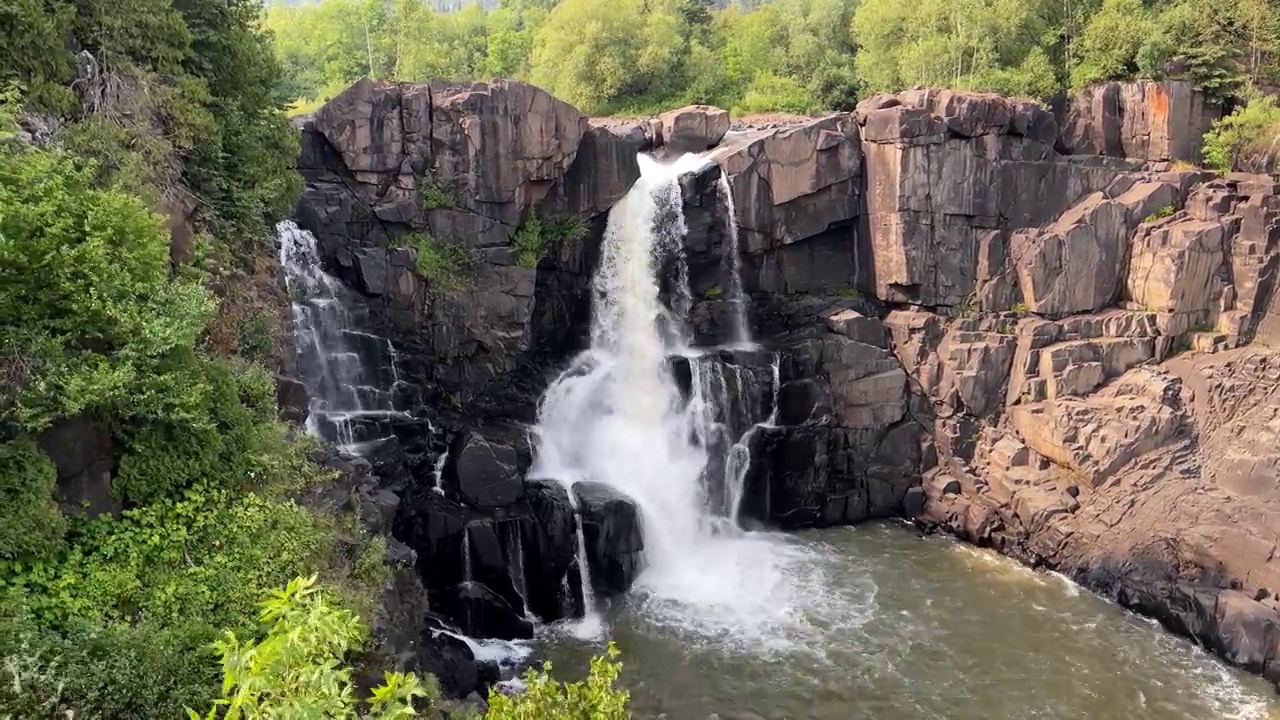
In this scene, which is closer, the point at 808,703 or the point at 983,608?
the point at 808,703

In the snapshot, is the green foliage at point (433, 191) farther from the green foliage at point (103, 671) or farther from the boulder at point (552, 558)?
the green foliage at point (103, 671)

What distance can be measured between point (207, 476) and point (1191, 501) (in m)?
24.2

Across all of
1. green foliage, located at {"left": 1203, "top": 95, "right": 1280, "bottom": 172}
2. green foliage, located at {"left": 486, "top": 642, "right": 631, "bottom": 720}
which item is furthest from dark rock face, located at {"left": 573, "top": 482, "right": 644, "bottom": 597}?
green foliage, located at {"left": 1203, "top": 95, "right": 1280, "bottom": 172}

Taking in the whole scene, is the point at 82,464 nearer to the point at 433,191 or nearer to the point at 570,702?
the point at 570,702

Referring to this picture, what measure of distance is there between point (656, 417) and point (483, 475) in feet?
20.1

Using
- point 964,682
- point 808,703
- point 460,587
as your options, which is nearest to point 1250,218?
point 964,682

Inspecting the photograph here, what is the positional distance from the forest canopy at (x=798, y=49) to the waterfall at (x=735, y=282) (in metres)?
14.1

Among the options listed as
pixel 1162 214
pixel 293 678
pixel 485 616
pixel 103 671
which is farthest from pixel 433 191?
pixel 1162 214

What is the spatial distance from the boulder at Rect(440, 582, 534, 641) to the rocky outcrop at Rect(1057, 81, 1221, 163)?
23.9 meters

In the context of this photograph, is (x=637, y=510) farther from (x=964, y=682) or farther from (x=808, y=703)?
(x=964, y=682)

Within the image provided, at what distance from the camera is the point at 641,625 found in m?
21.3

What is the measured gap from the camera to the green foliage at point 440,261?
994 inches

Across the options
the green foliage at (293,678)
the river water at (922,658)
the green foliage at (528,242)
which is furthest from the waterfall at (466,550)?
the green foliage at (293,678)

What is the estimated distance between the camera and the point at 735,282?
1142 inches
